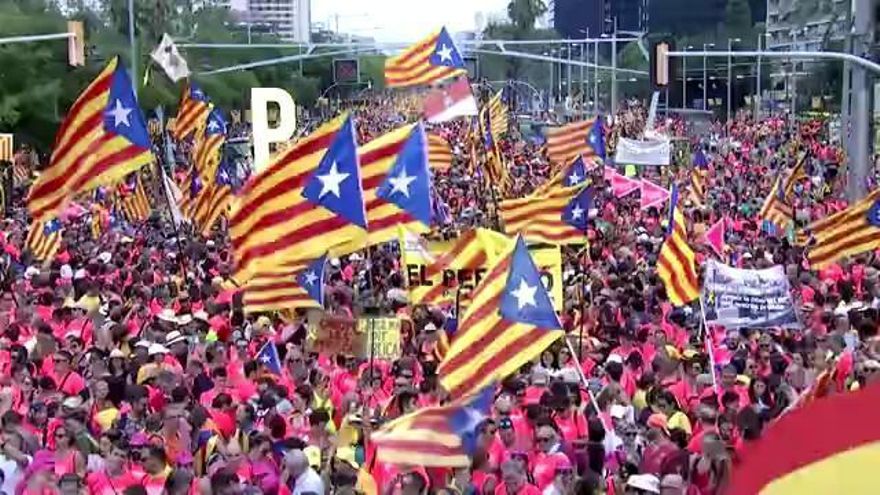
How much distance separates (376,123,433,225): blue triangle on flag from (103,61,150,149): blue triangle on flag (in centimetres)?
282

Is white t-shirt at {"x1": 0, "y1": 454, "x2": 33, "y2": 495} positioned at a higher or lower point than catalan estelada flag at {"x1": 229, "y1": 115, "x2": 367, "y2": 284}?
lower

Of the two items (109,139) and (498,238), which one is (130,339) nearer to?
(109,139)

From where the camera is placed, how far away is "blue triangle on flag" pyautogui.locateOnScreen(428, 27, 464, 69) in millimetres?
27977

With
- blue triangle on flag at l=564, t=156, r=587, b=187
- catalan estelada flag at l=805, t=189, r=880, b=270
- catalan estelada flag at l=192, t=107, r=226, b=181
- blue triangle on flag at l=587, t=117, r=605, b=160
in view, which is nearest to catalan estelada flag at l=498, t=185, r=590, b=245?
catalan estelada flag at l=805, t=189, r=880, b=270

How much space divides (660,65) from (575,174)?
5.58 metres

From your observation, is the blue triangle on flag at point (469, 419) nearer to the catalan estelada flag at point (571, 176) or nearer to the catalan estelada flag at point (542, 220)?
the catalan estelada flag at point (542, 220)

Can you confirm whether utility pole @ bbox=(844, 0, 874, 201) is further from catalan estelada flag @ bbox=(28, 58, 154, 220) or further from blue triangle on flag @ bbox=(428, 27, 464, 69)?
catalan estelada flag @ bbox=(28, 58, 154, 220)

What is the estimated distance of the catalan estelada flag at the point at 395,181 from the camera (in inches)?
470

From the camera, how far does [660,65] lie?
1148 inches

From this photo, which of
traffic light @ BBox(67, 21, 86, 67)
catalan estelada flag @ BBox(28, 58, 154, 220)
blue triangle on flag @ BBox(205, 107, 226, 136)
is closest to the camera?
catalan estelada flag @ BBox(28, 58, 154, 220)

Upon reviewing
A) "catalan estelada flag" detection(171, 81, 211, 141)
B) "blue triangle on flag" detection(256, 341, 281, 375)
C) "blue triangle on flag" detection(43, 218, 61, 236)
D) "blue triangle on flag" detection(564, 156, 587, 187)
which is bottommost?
"blue triangle on flag" detection(43, 218, 61, 236)

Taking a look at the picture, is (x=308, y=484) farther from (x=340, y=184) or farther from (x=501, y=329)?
(x=340, y=184)

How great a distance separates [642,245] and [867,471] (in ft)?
69.1

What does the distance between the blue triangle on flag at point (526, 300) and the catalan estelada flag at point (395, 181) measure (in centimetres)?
286
